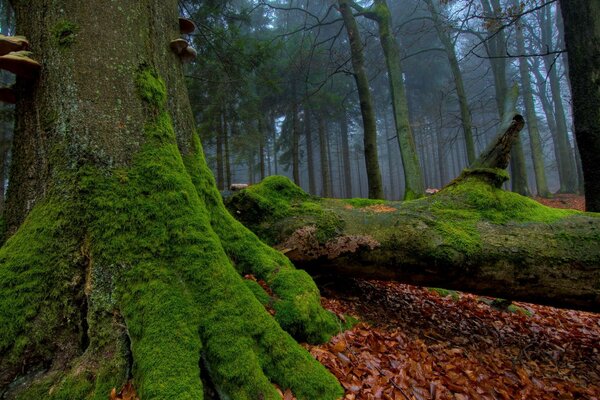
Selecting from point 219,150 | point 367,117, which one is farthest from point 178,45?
point 219,150

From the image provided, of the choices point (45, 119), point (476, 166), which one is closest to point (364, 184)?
point (476, 166)

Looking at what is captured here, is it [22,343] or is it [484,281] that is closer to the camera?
[22,343]

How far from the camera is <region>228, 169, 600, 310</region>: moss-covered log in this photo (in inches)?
132

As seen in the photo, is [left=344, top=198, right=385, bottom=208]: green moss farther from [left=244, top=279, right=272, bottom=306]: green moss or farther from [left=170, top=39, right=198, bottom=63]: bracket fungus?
[left=170, top=39, right=198, bottom=63]: bracket fungus

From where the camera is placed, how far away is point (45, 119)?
2.45 m

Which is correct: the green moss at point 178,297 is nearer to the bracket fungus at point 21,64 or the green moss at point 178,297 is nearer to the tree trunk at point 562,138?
the bracket fungus at point 21,64

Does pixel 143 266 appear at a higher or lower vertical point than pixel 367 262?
higher

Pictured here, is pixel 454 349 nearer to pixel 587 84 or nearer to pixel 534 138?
pixel 587 84

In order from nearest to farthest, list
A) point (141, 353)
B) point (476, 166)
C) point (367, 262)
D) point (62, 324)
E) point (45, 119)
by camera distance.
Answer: point (141, 353)
point (62, 324)
point (45, 119)
point (367, 262)
point (476, 166)

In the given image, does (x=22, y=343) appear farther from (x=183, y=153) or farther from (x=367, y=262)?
(x=367, y=262)

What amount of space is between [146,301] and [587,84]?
19.9ft

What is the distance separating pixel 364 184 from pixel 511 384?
44413 millimetres

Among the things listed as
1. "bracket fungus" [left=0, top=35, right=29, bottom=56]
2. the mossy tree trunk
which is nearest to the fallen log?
the mossy tree trunk

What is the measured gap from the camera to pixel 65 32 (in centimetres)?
249
